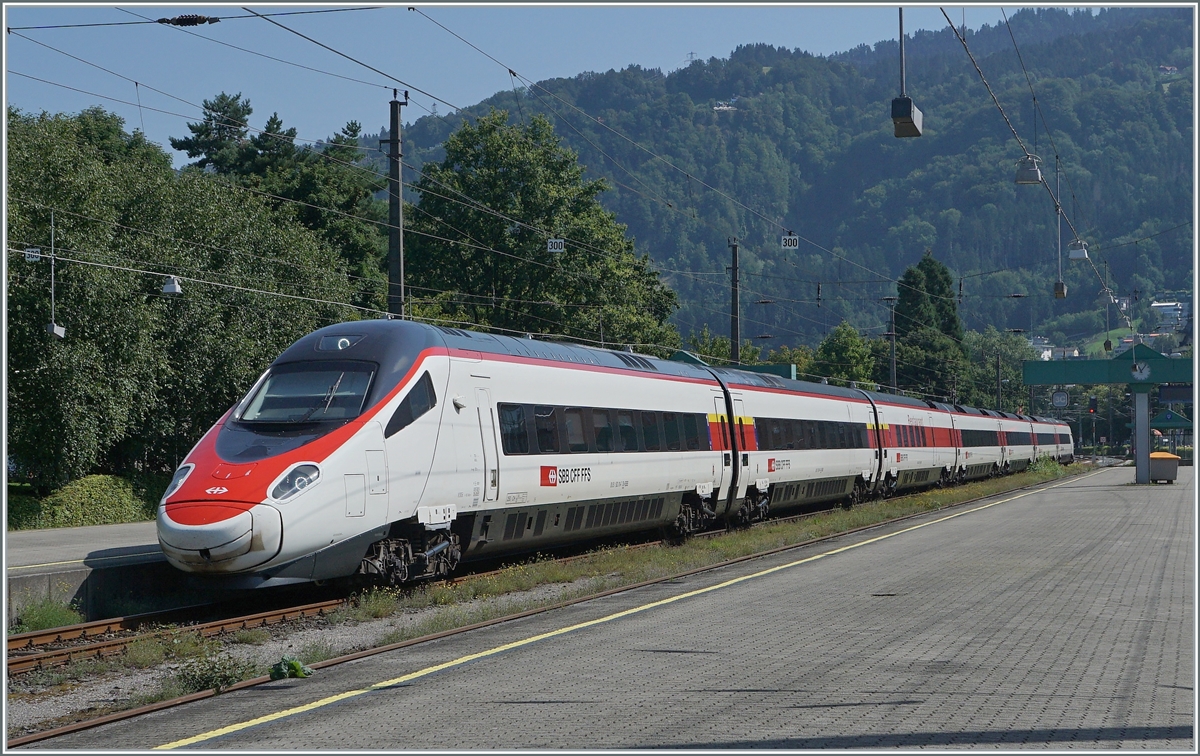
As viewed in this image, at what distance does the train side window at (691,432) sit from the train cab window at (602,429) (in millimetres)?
3250

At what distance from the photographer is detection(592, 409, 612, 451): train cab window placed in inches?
790

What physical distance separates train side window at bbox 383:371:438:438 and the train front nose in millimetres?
2091

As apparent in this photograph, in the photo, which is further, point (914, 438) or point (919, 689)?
point (914, 438)

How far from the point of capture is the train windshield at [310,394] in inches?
576

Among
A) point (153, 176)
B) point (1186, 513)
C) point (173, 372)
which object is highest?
point (153, 176)

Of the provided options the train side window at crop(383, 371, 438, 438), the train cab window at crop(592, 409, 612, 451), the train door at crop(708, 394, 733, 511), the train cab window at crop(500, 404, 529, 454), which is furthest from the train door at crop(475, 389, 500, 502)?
the train door at crop(708, 394, 733, 511)

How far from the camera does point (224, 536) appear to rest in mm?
12984

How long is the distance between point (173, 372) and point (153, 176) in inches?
270

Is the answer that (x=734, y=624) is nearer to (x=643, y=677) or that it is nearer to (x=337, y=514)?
(x=643, y=677)

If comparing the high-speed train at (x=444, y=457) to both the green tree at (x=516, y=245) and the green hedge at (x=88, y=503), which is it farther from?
the green tree at (x=516, y=245)

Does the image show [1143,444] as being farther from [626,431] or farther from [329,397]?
[329,397]

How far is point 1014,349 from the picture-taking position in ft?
616

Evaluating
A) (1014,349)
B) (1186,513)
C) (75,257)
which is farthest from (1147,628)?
(1014,349)

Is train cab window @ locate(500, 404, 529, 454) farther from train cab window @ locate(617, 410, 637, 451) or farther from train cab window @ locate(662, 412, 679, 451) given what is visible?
train cab window @ locate(662, 412, 679, 451)
